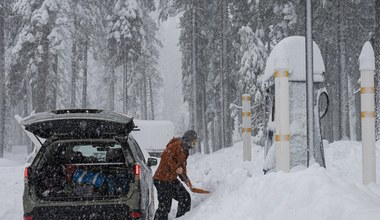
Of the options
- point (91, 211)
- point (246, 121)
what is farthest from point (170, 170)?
point (246, 121)

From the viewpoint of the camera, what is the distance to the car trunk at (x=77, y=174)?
221 inches

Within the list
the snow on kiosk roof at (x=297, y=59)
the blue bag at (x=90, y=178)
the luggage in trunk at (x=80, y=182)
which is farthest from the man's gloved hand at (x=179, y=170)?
the snow on kiosk roof at (x=297, y=59)

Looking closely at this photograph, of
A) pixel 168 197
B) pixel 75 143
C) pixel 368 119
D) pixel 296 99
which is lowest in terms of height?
pixel 168 197

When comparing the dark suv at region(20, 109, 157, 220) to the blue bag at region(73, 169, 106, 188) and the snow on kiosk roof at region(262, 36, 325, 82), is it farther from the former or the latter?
the snow on kiosk roof at region(262, 36, 325, 82)

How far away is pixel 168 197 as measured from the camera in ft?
23.8

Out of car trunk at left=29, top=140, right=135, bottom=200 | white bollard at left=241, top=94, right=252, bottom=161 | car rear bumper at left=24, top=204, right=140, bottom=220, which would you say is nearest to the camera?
car rear bumper at left=24, top=204, right=140, bottom=220

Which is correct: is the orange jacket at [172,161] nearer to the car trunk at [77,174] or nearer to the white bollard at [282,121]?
the car trunk at [77,174]

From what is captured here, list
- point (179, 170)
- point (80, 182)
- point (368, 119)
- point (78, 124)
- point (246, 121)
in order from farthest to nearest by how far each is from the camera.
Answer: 1. point (246, 121)
2. point (179, 170)
3. point (368, 119)
4. point (80, 182)
5. point (78, 124)

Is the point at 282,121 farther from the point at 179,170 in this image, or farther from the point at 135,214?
the point at 135,214

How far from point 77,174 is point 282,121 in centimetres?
306

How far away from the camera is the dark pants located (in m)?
7.20

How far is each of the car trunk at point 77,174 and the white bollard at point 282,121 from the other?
82.2 inches

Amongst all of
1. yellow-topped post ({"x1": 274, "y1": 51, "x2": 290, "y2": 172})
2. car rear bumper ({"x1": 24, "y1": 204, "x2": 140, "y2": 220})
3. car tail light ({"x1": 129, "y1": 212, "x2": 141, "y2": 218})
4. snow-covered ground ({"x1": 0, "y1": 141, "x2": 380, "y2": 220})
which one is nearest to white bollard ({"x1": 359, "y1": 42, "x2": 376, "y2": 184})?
snow-covered ground ({"x1": 0, "y1": 141, "x2": 380, "y2": 220})

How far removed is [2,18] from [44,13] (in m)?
4.93
